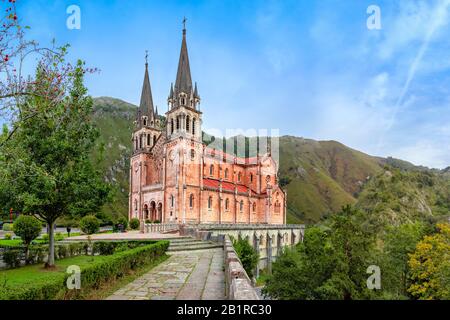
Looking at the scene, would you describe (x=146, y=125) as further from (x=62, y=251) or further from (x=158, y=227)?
(x=62, y=251)

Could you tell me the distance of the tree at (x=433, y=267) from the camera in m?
26.0

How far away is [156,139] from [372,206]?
5866 centimetres

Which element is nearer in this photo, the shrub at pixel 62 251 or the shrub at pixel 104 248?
the shrub at pixel 104 248

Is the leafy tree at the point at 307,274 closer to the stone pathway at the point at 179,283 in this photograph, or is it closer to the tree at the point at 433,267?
the tree at the point at 433,267

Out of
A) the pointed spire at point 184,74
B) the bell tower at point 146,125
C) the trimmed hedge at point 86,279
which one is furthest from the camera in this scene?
the bell tower at point 146,125

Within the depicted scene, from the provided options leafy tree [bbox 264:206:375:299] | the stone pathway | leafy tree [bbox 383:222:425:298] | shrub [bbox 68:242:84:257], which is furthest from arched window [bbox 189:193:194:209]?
the stone pathway

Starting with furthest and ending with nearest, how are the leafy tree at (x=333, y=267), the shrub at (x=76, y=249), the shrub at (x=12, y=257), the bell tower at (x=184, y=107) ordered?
the bell tower at (x=184, y=107) < the leafy tree at (x=333, y=267) < the shrub at (x=76, y=249) < the shrub at (x=12, y=257)

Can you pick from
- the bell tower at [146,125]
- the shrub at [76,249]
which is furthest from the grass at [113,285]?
the bell tower at [146,125]

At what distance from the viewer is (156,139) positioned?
5100 centimetres

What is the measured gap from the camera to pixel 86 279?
25.6 feet

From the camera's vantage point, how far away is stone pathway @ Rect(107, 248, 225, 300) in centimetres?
796

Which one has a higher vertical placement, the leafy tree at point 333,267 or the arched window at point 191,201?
the arched window at point 191,201
